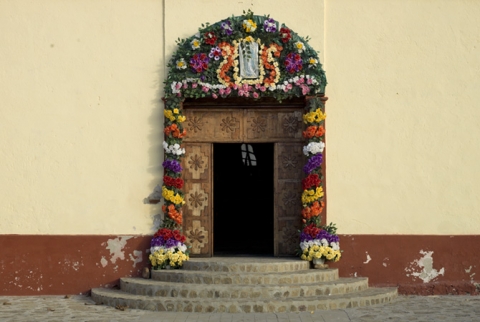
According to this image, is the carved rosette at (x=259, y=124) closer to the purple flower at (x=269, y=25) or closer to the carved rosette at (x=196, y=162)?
the carved rosette at (x=196, y=162)

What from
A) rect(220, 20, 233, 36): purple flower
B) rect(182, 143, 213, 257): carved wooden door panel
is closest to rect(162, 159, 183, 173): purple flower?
rect(182, 143, 213, 257): carved wooden door panel

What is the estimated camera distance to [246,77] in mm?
13438

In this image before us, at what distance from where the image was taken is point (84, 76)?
13.6 meters

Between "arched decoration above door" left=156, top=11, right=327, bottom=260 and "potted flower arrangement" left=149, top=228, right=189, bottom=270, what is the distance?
0.57ft

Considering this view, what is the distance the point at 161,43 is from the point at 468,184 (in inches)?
228

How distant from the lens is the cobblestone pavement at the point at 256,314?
11047mm

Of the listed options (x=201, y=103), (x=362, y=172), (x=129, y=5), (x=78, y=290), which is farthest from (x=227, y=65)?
(x=78, y=290)

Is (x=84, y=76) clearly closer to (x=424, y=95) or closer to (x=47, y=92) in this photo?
(x=47, y=92)

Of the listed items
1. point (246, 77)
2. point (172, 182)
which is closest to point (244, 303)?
point (172, 182)

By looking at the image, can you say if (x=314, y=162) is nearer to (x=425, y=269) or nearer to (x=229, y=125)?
(x=229, y=125)

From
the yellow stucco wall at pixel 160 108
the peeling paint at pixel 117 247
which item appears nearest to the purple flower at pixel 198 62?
the yellow stucco wall at pixel 160 108

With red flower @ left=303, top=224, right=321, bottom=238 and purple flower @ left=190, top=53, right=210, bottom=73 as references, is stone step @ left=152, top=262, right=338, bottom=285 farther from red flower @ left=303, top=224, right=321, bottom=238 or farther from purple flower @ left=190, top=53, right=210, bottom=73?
purple flower @ left=190, top=53, right=210, bottom=73

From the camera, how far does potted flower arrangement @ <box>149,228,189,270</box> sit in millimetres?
12969

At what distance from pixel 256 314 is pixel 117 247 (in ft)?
10.2
